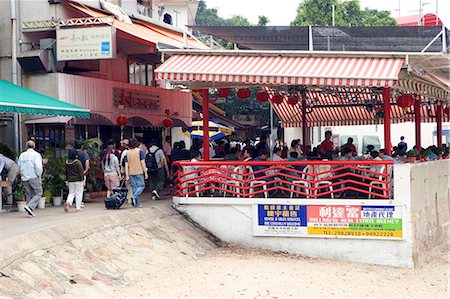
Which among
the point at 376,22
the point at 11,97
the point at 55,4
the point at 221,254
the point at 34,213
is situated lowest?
the point at 221,254

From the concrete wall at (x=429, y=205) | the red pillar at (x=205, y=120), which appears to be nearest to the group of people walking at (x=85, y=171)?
the red pillar at (x=205, y=120)

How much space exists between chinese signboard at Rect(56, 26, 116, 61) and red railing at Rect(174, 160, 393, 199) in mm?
3259

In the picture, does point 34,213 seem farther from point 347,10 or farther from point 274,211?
point 347,10

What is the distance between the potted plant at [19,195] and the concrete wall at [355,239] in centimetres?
312

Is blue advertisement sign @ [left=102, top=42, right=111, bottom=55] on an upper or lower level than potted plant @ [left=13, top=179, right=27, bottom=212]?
upper

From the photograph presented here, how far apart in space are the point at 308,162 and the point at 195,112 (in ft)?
39.7

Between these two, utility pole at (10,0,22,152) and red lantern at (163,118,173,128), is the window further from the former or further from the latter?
utility pole at (10,0,22,152)

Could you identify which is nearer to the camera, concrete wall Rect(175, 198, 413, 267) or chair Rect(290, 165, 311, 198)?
concrete wall Rect(175, 198, 413, 267)

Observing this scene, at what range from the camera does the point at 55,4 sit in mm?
15547

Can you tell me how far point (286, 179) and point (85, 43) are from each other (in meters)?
5.53

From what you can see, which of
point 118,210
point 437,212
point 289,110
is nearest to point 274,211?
point 118,210

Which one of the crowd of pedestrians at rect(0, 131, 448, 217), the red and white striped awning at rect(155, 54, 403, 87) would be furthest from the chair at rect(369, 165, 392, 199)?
the red and white striped awning at rect(155, 54, 403, 87)

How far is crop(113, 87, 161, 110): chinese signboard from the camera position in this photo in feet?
57.6

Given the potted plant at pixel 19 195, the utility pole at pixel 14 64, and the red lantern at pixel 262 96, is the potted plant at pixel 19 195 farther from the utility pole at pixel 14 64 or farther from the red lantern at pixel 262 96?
the red lantern at pixel 262 96
